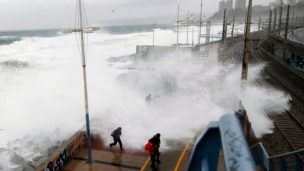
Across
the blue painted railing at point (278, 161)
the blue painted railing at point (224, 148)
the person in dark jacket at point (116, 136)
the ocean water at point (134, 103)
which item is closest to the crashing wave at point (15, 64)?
the ocean water at point (134, 103)

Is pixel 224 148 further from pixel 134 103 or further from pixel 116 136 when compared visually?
pixel 134 103

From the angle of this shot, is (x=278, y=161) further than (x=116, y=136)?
No

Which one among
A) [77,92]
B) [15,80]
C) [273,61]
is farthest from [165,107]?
[15,80]

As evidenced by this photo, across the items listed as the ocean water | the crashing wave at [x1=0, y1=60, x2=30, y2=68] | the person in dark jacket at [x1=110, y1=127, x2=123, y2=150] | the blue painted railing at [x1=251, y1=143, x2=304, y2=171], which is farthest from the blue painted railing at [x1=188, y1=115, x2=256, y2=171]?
the crashing wave at [x1=0, y1=60, x2=30, y2=68]

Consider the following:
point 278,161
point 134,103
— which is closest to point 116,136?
point 278,161

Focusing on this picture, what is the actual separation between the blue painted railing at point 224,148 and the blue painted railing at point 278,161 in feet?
25.1

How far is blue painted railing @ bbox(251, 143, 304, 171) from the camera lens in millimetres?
9398

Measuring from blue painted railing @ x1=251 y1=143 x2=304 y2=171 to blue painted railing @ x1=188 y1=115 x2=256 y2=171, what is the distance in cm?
764

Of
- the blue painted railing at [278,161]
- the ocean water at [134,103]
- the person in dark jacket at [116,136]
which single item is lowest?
the ocean water at [134,103]

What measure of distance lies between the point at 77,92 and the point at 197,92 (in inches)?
545

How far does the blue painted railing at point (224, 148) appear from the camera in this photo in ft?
4.75

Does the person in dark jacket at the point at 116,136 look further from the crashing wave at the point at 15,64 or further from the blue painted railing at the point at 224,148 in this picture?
the crashing wave at the point at 15,64

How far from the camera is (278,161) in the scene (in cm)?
1065

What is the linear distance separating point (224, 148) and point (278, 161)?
10086 mm
